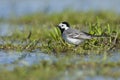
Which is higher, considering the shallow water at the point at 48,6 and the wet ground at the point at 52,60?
the wet ground at the point at 52,60

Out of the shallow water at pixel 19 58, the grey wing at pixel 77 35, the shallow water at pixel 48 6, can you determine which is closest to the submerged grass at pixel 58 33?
the grey wing at pixel 77 35

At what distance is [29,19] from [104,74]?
8132 mm

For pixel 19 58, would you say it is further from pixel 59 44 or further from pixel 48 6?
pixel 48 6

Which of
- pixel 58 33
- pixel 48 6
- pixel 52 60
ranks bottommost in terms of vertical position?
pixel 48 6

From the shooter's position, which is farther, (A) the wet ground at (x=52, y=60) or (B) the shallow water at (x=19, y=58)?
(B) the shallow water at (x=19, y=58)

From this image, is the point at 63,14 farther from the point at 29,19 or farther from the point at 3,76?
the point at 3,76

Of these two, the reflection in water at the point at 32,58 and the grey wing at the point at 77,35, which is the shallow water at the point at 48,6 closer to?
the grey wing at the point at 77,35

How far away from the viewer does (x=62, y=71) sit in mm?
9750

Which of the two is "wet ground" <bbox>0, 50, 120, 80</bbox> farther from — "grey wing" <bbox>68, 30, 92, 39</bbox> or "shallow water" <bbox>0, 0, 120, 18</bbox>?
"shallow water" <bbox>0, 0, 120, 18</bbox>

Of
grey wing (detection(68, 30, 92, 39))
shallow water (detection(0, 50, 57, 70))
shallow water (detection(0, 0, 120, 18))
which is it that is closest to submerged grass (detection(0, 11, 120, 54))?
grey wing (detection(68, 30, 92, 39))

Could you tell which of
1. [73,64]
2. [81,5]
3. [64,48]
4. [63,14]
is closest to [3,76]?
[73,64]

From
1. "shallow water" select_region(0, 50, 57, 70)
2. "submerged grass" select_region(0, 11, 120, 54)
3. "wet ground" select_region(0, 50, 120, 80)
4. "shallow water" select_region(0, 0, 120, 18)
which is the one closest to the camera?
"wet ground" select_region(0, 50, 120, 80)

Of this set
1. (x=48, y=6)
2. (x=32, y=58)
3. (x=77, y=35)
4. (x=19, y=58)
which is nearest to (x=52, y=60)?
(x=19, y=58)

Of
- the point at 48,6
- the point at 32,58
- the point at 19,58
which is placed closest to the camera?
the point at 19,58
